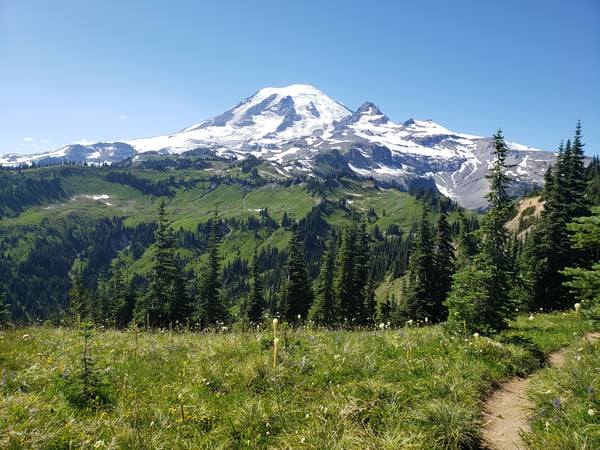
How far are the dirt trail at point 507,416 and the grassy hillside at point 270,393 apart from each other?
23 centimetres

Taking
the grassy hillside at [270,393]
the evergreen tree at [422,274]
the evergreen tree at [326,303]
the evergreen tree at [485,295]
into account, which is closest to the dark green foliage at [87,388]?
the grassy hillside at [270,393]

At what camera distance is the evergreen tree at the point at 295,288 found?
158 ft

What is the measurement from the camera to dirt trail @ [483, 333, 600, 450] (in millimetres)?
5477

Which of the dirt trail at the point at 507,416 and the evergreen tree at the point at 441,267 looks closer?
the dirt trail at the point at 507,416

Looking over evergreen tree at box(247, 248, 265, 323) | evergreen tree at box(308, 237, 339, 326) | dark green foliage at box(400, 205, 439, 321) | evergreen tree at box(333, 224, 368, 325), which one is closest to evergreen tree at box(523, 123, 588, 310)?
dark green foliage at box(400, 205, 439, 321)

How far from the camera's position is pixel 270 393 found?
6.59 meters

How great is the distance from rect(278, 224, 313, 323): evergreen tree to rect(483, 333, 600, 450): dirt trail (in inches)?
1619

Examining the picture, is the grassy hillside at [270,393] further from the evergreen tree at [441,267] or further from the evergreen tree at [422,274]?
the evergreen tree at [441,267]

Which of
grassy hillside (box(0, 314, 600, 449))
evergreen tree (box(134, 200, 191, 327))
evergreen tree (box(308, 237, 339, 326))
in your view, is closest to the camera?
grassy hillside (box(0, 314, 600, 449))

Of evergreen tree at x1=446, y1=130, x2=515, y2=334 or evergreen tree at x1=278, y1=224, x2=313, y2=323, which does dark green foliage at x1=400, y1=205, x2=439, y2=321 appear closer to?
evergreen tree at x1=278, y1=224, x2=313, y2=323

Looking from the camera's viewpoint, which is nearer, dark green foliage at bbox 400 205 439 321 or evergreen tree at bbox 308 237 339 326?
dark green foliage at bbox 400 205 439 321

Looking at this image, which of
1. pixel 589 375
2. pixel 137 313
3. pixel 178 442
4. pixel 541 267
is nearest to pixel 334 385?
pixel 178 442

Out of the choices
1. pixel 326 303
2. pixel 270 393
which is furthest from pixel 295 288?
pixel 270 393

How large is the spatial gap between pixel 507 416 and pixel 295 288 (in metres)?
43.3
